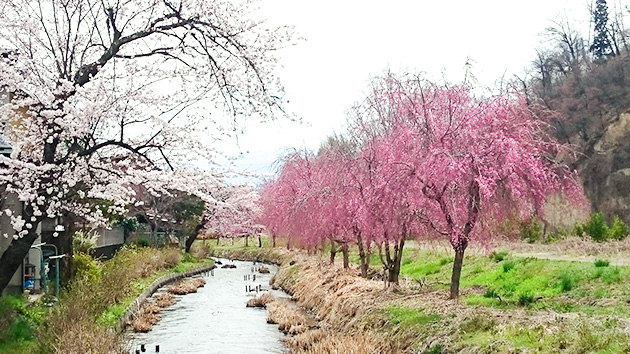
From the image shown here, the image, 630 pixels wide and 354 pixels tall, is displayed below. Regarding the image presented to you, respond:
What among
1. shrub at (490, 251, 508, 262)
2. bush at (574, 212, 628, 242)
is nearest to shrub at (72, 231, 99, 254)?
shrub at (490, 251, 508, 262)

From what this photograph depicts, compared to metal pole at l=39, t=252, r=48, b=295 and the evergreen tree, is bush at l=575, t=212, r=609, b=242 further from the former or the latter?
the evergreen tree

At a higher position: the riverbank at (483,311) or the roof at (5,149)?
the roof at (5,149)

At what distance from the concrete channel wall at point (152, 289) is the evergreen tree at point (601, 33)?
116 feet

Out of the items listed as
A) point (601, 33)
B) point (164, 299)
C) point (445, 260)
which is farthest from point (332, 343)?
point (601, 33)

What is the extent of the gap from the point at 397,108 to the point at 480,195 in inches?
159

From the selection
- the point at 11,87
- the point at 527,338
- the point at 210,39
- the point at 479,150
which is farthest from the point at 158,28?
the point at 527,338

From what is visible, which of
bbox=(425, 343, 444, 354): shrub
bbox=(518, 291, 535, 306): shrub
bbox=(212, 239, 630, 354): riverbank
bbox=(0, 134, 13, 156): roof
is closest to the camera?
bbox=(212, 239, 630, 354): riverbank

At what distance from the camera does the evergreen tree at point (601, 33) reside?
162 feet

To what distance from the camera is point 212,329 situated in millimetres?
17844

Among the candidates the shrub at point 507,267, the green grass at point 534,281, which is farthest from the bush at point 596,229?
the shrub at point 507,267

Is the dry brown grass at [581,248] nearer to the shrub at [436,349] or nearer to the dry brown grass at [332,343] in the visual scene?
the dry brown grass at [332,343]

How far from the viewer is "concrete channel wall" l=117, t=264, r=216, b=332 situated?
55.5ft

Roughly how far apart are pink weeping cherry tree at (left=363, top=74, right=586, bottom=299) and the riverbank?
1554 millimetres

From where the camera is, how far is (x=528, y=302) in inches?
477
